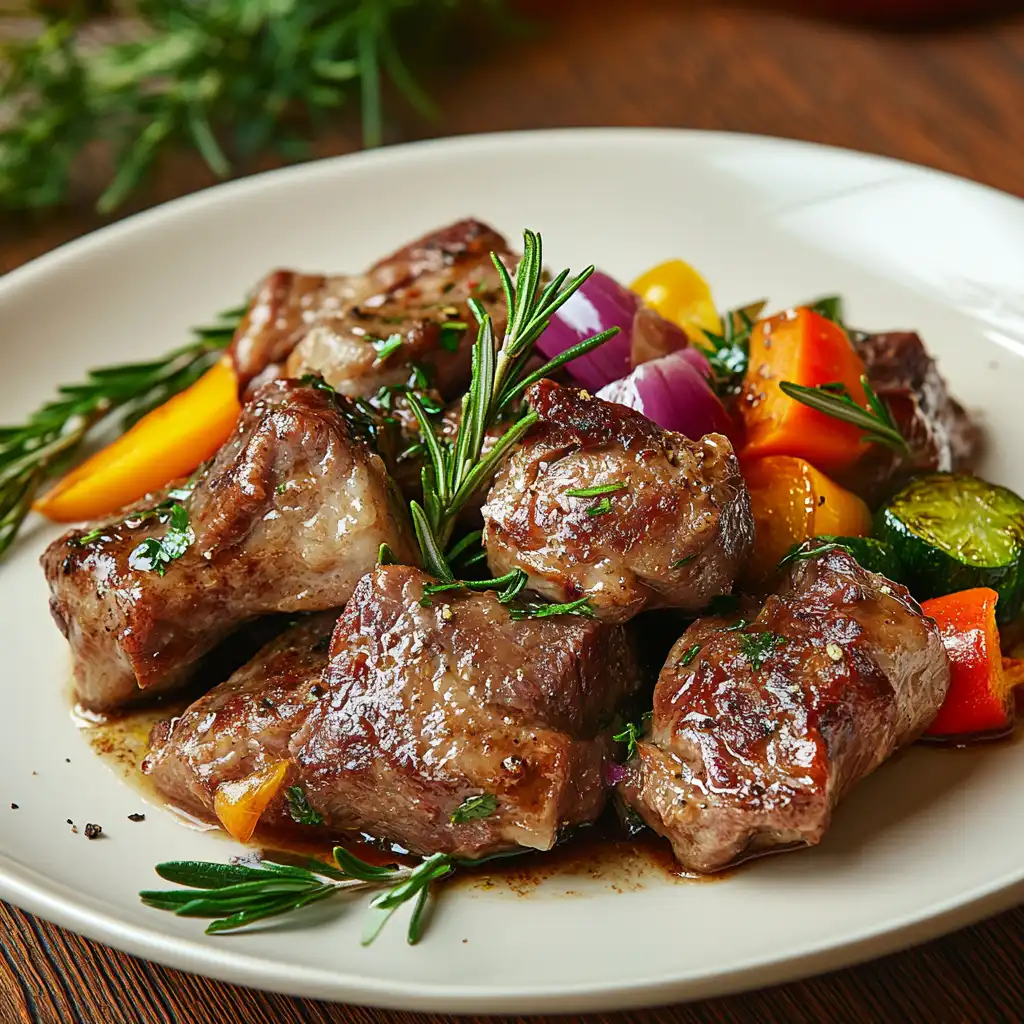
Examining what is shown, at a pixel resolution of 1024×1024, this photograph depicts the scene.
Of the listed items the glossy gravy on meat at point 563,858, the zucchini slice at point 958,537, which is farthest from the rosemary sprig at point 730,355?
the glossy gravy on meat at point 563,858

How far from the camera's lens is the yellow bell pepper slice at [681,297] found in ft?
12.7

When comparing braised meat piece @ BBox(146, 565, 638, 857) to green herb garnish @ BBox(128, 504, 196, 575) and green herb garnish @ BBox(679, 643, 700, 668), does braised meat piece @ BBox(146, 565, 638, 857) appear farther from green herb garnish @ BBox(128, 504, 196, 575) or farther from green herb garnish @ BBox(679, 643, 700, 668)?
green herb garnish @ BBox(128, 504, 196, 575)

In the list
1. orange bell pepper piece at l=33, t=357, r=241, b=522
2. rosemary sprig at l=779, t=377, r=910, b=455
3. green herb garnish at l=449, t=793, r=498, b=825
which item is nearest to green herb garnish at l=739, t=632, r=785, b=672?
green herb garnish at l=449, t=793, r=498, b=825

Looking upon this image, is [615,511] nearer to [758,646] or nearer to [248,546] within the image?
[758,646]

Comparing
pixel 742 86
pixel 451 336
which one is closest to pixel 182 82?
pixel 742 86

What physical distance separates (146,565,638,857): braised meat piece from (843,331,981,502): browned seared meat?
1034mm

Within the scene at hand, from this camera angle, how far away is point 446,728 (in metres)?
2.54

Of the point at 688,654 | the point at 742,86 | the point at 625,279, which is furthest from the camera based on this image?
the point at 742,86

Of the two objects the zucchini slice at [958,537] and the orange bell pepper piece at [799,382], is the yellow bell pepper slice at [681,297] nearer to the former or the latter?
the orange bell pepper piece at [799,382]

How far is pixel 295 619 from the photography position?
3221mm

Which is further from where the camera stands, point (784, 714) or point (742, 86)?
point (742, 86)

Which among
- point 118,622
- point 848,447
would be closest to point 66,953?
point 118,622

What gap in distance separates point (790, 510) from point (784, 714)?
825 millimetres

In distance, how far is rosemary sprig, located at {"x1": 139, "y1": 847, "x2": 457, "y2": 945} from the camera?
2371 mm
